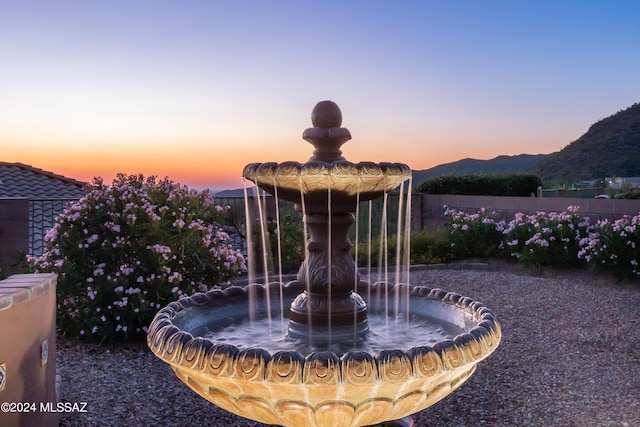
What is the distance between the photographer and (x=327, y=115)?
2.87 metres

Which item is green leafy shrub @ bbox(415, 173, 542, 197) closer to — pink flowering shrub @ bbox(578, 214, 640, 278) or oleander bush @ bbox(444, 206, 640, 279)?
oleander bush @ bbox(444, 206, 640, 279)

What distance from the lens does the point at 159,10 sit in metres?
7.64

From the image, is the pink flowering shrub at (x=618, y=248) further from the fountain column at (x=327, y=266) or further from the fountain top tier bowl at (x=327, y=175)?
the fountain top tier bowl at (x=327, y=175)

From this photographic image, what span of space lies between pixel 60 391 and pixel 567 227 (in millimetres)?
8552

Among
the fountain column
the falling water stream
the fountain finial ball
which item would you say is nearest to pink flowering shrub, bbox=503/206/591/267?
the falling water stream

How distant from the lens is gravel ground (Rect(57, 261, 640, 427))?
387cm

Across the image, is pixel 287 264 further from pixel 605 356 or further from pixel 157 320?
pixel 157 320

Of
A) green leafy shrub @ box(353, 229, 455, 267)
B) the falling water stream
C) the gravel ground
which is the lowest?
the gravel ground

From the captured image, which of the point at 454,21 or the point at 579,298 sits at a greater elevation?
the point at 454,21

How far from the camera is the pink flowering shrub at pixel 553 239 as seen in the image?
946 cm

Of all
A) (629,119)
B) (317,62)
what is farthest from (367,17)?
(629,119)

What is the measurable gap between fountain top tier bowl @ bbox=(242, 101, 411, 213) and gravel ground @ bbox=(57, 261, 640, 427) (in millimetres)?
1928

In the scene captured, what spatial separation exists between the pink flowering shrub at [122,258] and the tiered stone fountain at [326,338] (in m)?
2.42

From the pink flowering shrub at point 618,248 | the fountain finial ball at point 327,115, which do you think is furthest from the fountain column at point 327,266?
the pink flowering shrub at point 618,248
